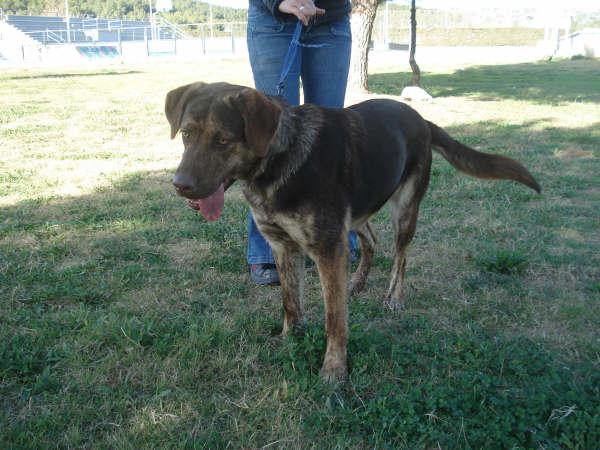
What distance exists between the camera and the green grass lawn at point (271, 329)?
269 centimetres

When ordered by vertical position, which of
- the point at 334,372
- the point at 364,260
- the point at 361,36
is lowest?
the point at 334,372

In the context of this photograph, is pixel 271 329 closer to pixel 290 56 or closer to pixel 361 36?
pixel 290 56

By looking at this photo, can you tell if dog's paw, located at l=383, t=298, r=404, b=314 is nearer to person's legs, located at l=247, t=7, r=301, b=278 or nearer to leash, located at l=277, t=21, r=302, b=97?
person's legs, located at l=247, t=7, r=301, b=278

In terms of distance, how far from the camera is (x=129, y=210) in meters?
6.06

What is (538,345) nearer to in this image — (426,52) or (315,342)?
(315,342)

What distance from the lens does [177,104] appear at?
3.15 m

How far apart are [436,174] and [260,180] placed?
15.3 ft

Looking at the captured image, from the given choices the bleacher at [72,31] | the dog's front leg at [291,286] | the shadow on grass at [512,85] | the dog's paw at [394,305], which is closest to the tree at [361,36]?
the shadow on grass at [512,85]

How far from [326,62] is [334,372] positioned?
2.28m

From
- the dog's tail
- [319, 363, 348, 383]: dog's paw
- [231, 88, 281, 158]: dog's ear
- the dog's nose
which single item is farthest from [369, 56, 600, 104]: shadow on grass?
the dog's nose

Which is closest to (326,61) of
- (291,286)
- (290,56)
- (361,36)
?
(290,56)

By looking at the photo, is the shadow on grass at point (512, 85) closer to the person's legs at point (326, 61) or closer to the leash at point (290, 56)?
the person's legs at point (326, 61)

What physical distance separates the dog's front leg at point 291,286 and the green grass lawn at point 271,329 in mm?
124

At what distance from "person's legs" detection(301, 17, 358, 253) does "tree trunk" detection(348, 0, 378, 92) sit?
11160 mm
